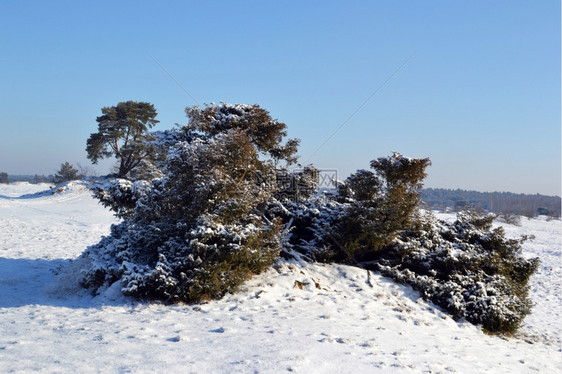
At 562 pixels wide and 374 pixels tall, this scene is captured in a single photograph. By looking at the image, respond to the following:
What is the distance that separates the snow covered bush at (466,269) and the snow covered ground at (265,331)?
50 centimetres

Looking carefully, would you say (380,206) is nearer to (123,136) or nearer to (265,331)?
(265,331)

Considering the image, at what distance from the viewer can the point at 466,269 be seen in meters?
10.2

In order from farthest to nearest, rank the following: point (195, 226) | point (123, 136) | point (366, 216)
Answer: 1. point (123, 136)
2. point (366, 216)
3. point (195, 226)

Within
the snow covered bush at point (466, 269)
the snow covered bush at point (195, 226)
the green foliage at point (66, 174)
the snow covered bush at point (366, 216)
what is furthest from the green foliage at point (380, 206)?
the green foliage at point (66, 174)

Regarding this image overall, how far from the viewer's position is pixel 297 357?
5.19 meters

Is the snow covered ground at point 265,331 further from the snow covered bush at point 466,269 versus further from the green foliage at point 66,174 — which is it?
the green foliage at point 66,174

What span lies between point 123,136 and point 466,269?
35.4m

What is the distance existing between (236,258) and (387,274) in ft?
14.5

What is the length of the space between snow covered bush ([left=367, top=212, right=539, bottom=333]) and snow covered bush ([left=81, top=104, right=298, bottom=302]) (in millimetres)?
3825

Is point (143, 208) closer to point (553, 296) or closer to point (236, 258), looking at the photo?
point (236, 258)

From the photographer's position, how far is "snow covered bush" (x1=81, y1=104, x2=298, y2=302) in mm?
7559

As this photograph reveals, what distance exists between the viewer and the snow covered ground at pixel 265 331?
493 cm

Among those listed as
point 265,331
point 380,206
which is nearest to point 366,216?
point 380,206

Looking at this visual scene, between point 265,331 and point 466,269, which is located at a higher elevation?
point 466,269
